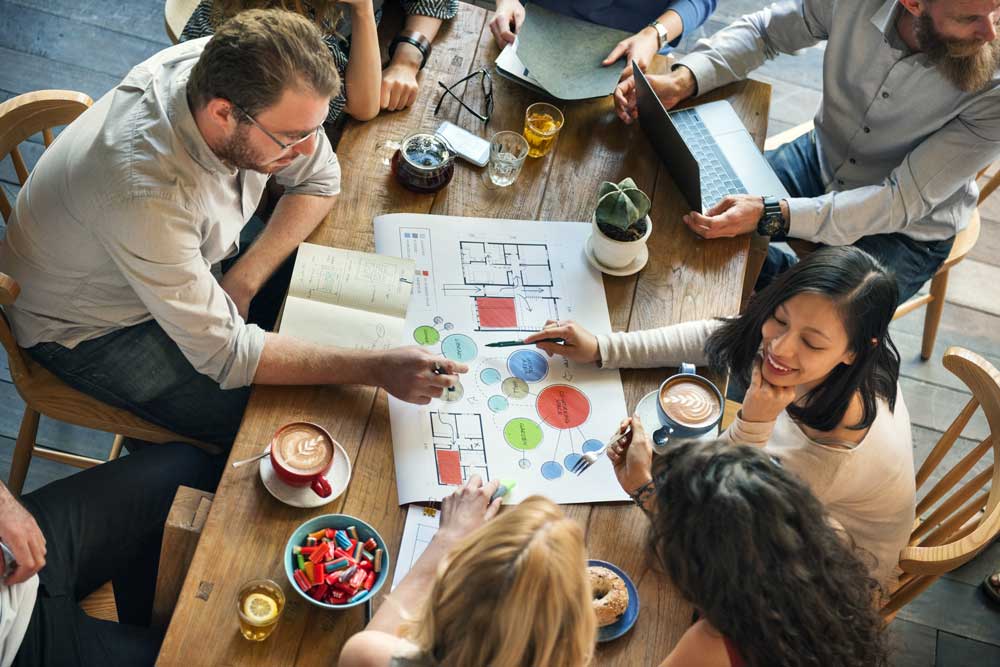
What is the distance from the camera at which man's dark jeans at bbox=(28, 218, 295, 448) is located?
183cm

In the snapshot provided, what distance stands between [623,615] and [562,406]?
395mm

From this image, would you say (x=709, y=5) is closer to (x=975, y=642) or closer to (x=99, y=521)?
(x=975, y=642)

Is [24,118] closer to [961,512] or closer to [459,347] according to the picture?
[459,347]

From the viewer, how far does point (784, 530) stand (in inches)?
51.8

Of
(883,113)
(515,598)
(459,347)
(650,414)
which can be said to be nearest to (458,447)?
(459,347)

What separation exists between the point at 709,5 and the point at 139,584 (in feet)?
6.76

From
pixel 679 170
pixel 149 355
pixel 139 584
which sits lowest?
pixel 139 584

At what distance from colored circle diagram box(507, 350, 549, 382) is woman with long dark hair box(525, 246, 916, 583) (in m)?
0.03

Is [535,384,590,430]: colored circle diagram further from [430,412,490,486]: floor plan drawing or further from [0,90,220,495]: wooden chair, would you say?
[0,90,220,495]: wooden chair

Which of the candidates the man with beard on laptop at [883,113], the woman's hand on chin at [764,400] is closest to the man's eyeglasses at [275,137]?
the man with beard on laptop at [883,113]

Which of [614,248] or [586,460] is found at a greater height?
[614,248]

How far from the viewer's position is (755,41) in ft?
7.65

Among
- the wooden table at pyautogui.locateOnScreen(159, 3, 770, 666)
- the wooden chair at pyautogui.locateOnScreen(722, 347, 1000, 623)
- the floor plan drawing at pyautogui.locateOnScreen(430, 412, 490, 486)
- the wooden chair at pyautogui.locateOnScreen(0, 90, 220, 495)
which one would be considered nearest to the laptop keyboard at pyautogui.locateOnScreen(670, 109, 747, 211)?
the wooden table at pyautogui.locateOnScreen(159, 3, 770, 666)

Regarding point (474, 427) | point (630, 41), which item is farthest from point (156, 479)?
point (630, 41)
